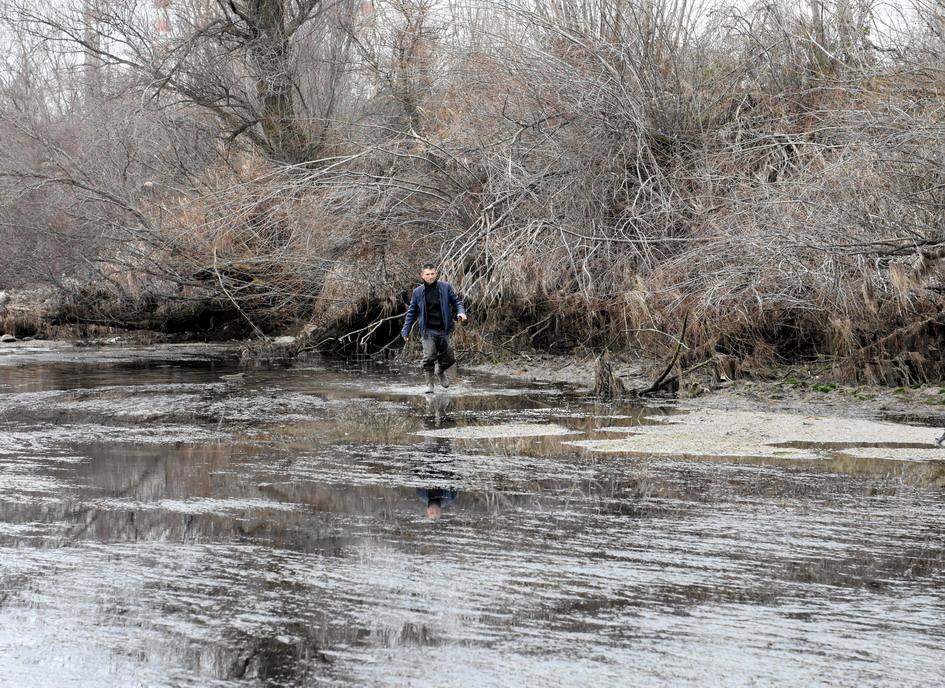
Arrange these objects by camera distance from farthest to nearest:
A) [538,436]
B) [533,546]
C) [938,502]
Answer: [538,436] < [938,502] < [533,546]

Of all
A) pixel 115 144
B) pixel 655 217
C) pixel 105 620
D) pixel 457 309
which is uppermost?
pixel 115 144

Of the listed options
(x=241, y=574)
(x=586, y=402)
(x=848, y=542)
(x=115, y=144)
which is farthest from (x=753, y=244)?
(x=115, y=144)

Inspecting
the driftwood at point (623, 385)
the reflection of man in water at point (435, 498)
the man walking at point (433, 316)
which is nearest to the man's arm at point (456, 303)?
the man walking at point (433, 316)

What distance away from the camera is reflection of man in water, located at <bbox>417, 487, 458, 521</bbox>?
7754 mm

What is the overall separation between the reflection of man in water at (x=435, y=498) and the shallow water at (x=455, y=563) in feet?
0.14

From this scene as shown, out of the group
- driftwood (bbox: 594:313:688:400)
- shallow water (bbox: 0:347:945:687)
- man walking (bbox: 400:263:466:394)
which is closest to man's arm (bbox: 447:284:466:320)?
man walking (bbox: 400:263:466:394)

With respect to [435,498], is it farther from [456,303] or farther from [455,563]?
[456,303]

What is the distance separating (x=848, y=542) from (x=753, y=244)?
911cm

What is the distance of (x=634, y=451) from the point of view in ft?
34.2

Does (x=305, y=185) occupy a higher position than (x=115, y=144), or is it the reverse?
(x=115, y=144)

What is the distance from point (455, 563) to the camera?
6.36 m

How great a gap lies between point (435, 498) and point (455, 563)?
1.89 metres

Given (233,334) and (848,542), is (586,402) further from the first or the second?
(233,334)

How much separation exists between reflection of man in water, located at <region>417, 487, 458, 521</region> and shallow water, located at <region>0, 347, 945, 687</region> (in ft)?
0.14
